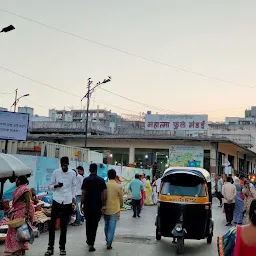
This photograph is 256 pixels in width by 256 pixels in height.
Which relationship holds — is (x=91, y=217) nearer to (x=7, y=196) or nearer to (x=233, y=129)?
(x=7, y=196)

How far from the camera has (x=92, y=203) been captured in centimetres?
916

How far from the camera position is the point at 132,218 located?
16.5 m

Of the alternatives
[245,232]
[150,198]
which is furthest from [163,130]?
[245,232]

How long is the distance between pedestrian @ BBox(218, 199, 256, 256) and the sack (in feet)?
15.6

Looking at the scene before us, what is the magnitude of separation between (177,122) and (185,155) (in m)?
4.44

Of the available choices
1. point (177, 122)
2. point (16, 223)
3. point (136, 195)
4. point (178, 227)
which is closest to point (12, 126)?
point (16, 223)

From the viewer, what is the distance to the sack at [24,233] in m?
7.61

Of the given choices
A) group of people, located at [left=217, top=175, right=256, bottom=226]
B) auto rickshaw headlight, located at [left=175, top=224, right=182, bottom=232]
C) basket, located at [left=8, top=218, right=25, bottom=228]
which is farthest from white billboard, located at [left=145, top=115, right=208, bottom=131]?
basket, located at [left=8, top=218, right=25, bottom=228]

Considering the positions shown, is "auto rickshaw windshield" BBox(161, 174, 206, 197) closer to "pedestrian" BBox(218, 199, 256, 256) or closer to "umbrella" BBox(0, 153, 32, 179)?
"umbrella" BBox(0, 153, 32, 179)

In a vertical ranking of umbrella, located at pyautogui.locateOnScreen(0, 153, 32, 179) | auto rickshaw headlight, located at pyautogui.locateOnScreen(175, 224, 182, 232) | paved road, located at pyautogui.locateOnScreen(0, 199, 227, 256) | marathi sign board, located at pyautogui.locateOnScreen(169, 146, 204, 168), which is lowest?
paved road, located at pyautogui.locateOnScreen(0, 199, 227, 256)

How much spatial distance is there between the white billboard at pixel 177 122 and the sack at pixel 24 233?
33.0 m

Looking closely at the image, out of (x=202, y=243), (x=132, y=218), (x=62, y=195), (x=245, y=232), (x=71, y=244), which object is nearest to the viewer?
(x=245, y=232)

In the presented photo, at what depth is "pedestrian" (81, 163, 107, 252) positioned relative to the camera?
9.12m

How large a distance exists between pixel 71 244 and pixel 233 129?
5828 centimetres
